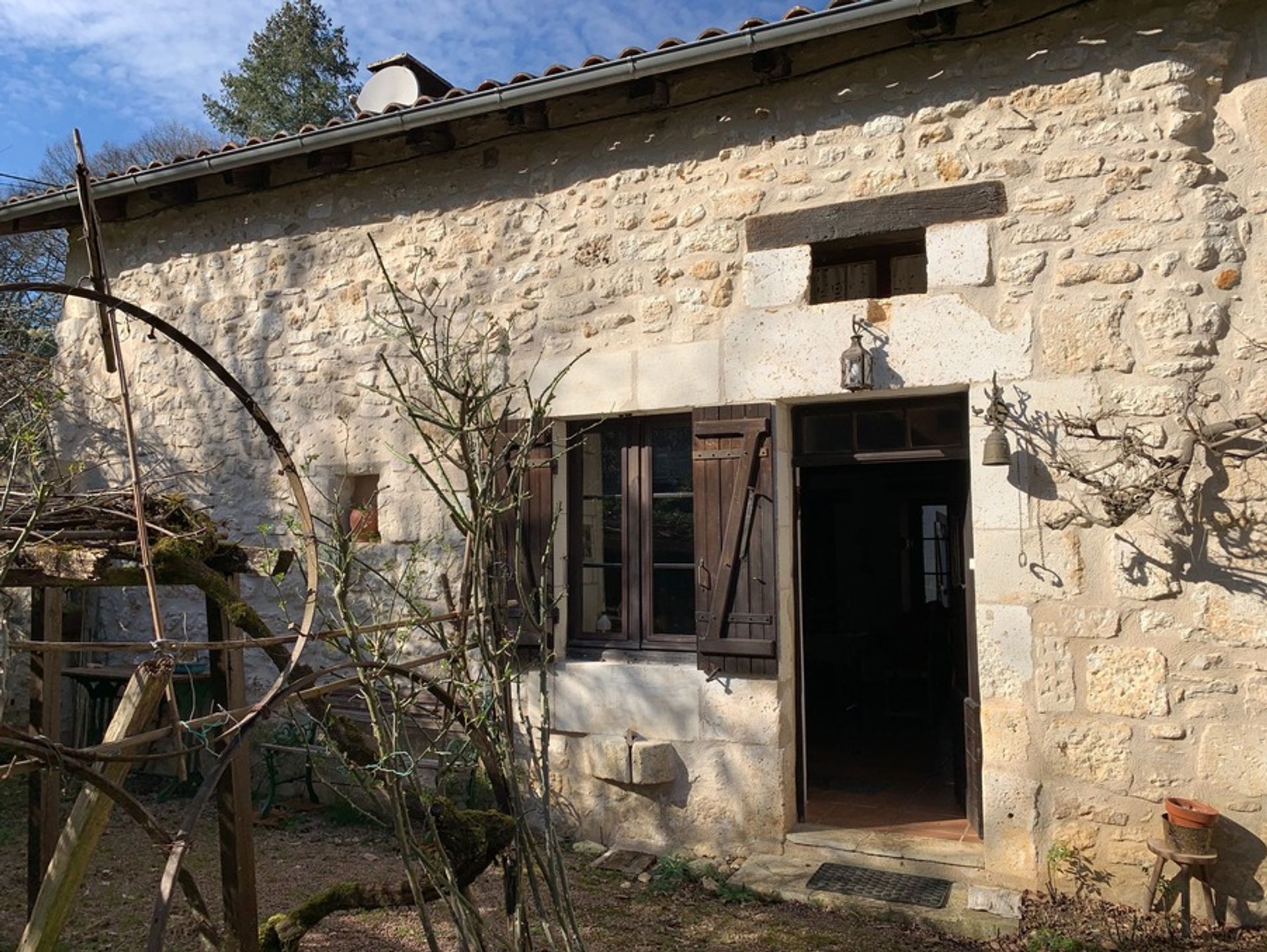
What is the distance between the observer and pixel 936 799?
4.73 m

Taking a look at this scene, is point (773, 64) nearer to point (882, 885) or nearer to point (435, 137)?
point (435, 137)

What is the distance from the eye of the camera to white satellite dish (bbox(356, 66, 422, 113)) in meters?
5.36

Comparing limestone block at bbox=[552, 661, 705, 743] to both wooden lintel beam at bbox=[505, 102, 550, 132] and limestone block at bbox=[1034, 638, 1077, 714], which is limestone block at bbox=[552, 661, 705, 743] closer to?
limestone block at bbox=[1034, 638, 1077, 714]

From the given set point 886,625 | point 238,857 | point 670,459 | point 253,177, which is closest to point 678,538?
point 670,459

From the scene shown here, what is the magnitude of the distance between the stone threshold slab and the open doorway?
111 millimetres

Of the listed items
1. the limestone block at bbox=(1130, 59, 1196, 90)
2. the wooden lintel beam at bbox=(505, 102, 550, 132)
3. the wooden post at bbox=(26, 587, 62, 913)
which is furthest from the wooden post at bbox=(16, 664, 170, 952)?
the limestone block at bbox=(1130, 59, 1196, 90)

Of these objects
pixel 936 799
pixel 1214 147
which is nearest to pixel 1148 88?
pixel 1214 147

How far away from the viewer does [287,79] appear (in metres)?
16.7

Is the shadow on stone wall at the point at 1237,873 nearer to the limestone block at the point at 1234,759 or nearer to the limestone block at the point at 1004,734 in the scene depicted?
→ the limestone block at the point at 1234,759

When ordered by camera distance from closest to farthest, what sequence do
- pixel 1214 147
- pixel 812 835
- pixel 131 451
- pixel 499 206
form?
pixel 131 451, pixel 1214 147, pixel 812 835, pixel 499 206

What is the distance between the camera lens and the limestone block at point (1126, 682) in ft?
11.6

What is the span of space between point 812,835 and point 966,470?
6.11ft

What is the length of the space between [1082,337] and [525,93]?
275 cm

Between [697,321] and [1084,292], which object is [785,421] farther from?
[1084,292]
